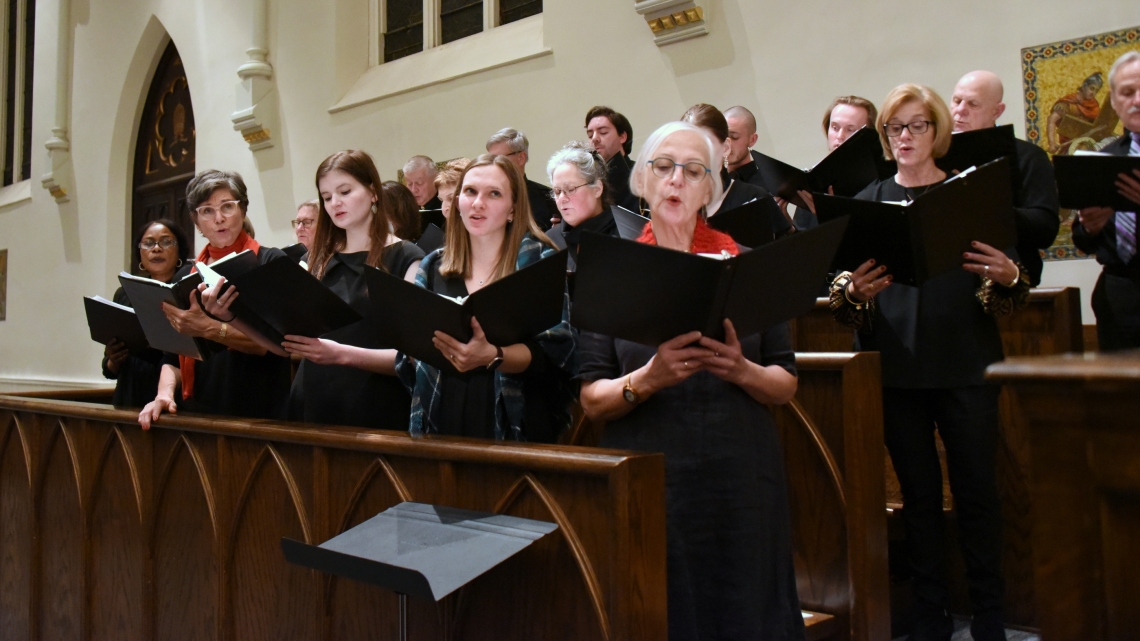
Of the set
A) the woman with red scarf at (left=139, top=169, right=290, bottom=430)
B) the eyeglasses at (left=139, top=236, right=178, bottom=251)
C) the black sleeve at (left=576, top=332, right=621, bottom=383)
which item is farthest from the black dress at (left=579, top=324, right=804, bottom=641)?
the eyeglasses at (left=139, top=236, right=178, bottom=251)

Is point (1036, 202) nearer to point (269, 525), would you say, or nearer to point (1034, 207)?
point (1034, 207)

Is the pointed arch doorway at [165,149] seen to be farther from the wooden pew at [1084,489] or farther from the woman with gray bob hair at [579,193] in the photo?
the wooden pew at [1084,489]

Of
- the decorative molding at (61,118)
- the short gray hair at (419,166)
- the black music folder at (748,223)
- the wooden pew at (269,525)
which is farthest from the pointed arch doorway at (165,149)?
the black music folder at (748,223)

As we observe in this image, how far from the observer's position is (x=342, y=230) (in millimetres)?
2918

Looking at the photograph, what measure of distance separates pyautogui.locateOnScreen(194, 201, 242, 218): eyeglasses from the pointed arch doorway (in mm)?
6356

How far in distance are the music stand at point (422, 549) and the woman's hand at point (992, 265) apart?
1386 millimetres

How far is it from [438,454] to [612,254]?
630 mm

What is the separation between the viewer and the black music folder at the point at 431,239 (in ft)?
12.3

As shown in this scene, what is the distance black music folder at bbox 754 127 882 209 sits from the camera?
295 centimetres

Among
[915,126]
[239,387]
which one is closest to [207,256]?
[239,387]

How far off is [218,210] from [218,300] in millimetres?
713

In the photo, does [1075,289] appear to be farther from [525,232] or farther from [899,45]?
[899,45]

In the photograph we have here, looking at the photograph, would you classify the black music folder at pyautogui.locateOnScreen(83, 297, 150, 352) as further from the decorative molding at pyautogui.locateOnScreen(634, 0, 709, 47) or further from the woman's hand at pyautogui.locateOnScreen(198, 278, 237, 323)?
the decorative molding at pyautogui.locateOnScreen(634, 0, 709, 47)

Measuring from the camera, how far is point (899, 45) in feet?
14.8
